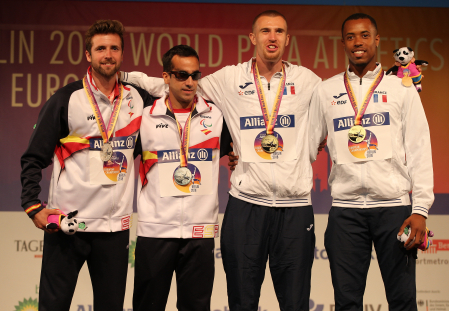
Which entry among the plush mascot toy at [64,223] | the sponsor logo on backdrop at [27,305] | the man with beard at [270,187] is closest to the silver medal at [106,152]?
the plush mascot toy at [64,223]

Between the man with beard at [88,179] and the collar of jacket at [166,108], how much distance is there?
7.5 inches

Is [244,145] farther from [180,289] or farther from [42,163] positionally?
[42,163]

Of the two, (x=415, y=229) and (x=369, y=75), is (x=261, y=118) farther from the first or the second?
(x=415, y=229)

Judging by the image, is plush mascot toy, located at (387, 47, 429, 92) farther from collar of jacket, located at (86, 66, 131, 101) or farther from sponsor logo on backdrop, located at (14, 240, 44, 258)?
sponsor logo on backdrop, located at (14, 240, 44, 258)

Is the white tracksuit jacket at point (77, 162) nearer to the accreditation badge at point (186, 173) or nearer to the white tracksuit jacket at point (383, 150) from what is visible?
the accreditation badge at point (186, 173)

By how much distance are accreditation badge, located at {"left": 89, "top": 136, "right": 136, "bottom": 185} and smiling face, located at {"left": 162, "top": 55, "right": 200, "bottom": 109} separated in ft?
1.11

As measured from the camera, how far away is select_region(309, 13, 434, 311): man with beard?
7.11 feet

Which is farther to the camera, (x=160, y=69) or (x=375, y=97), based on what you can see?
(x=160, y=69)

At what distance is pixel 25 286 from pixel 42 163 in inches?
82.8

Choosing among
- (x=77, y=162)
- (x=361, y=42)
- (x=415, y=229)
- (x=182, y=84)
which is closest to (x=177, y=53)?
(x=182, y=84)

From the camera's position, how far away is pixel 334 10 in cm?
388

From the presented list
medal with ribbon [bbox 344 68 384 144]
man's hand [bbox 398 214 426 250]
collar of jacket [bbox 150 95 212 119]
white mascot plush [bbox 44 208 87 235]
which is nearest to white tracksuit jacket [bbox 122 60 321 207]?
collar of jacket [bbox 150 95 212 119]

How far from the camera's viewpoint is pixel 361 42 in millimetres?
2281

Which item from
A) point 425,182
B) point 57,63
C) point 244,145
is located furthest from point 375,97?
point 57,63
